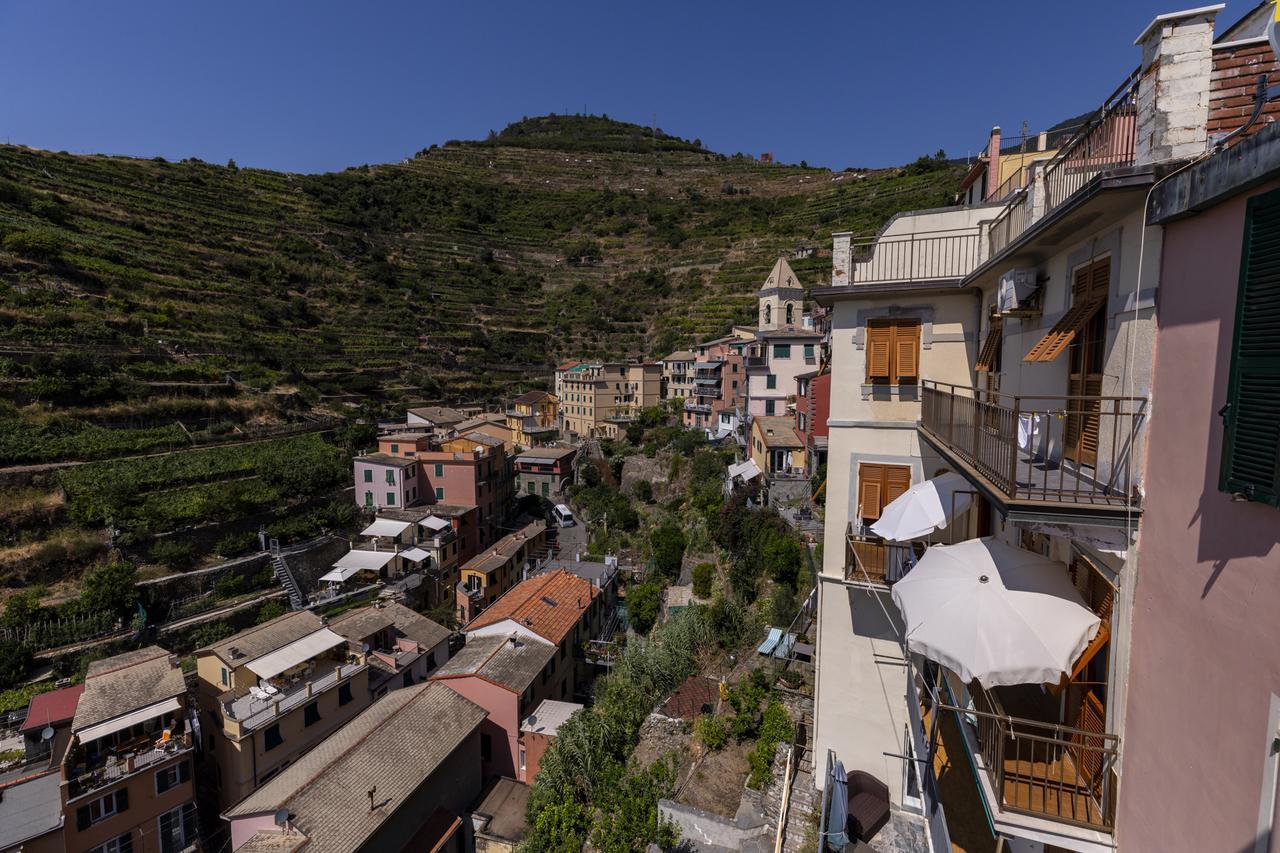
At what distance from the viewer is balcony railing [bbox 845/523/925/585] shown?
1008 centimetres

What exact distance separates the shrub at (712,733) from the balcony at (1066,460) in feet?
31.6

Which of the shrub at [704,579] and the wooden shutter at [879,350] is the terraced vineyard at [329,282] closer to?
the shrub at [704,579]

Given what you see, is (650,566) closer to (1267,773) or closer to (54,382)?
(1267,773)

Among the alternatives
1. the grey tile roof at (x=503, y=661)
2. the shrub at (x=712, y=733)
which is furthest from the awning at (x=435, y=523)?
the shrub at (x=712, y=733)

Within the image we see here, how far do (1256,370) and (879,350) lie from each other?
23.2 ft

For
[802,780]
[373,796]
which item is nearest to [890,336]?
[802,780]

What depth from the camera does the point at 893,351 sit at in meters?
10.3

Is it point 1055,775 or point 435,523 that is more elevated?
point 1055,775

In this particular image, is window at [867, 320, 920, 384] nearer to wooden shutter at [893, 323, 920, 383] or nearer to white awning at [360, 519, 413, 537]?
wooden shutter at [893, 323, 920, 383]

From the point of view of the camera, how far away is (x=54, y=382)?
33125mm

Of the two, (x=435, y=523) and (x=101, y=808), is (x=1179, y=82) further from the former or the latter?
(x=435, y=523)

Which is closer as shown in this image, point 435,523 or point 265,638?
point 265,638

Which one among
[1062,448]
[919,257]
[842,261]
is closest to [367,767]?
[842,261]

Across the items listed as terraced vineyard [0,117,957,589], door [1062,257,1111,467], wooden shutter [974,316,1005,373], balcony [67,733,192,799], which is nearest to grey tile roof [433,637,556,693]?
balcony [67,733,192,799]
